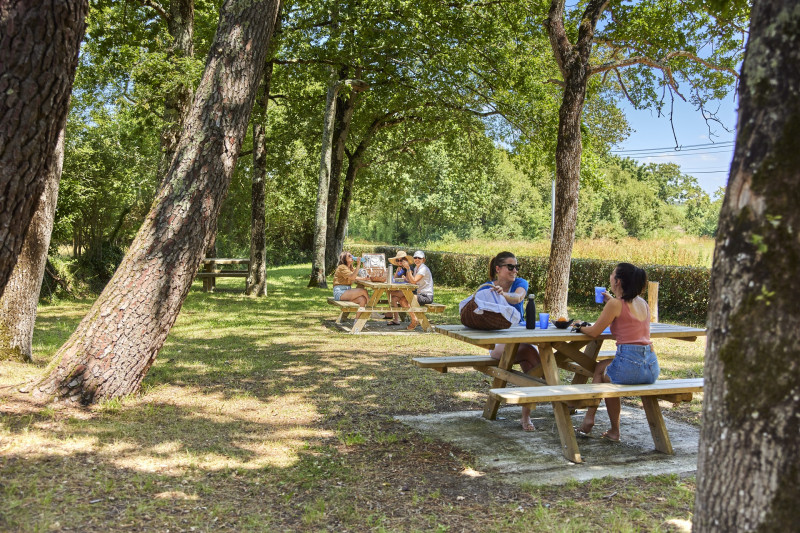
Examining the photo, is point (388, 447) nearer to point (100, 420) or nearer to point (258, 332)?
point (100, 420)

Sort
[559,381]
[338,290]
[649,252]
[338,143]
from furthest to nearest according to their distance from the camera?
[338,143], [649,252], [338,290], [559,381]

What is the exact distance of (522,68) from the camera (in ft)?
49.5

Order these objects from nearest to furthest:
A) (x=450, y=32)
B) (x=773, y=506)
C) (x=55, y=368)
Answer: (x=773, y=506) < (x=55, y=368) < (x=450, y=32)

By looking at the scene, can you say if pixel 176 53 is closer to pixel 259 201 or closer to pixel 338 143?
pixel 259 201

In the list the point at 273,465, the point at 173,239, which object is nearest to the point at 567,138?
the point at 173,239

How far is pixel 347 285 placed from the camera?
1282cm

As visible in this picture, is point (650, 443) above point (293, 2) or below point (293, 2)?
below

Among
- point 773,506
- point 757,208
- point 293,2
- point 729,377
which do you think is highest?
point 293,2

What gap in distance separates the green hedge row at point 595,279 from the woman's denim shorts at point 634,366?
33.3ft

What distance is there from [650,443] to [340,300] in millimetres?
7594

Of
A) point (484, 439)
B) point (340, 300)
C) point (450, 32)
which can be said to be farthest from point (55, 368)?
point (450, 32)

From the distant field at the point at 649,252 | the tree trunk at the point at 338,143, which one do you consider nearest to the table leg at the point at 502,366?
the distant field at the point at 649,252

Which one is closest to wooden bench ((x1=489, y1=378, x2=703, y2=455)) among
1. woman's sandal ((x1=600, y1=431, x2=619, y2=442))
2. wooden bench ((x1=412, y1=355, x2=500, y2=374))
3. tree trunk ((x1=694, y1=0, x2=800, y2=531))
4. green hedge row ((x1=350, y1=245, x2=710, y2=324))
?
woman's sandal ((x1=600, y1=431, x2=619, y2=442))

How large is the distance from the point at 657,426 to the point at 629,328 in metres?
0.76
